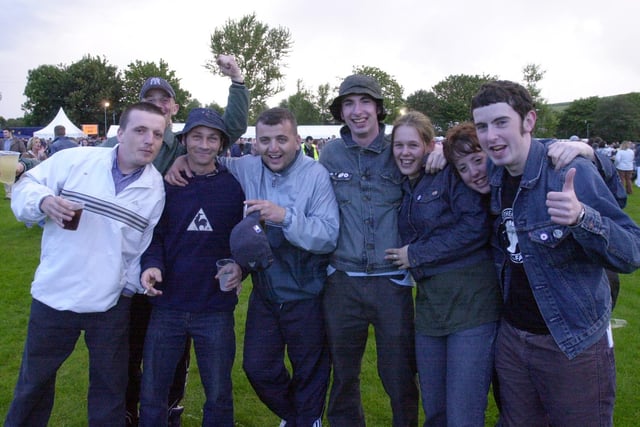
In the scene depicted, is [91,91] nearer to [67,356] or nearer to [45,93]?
[45,93]

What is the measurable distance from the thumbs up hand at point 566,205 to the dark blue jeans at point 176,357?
2.24 metres

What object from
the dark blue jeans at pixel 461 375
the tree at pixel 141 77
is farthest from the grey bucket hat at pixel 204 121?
the tree at pixel 141 77

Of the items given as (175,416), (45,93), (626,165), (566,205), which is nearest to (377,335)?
(566,205)

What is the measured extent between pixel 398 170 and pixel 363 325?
1143mm

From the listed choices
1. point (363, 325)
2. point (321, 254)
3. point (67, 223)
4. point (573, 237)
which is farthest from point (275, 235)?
point (573, 237)

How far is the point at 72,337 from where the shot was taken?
3094 millimetres

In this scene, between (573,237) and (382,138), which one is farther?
(382,138)

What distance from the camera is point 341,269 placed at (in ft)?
11.2

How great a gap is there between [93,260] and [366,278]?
1.79 m

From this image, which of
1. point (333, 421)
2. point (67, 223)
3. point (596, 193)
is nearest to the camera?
point (596, 193)

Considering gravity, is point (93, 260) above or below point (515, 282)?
above

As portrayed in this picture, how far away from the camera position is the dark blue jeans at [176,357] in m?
3.29

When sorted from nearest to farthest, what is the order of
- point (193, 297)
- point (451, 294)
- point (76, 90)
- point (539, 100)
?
point (451, 294), point (193, 297), point (539, 100), point (76, 90)

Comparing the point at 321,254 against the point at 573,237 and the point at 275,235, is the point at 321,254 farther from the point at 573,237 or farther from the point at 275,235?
the point at 573,237
